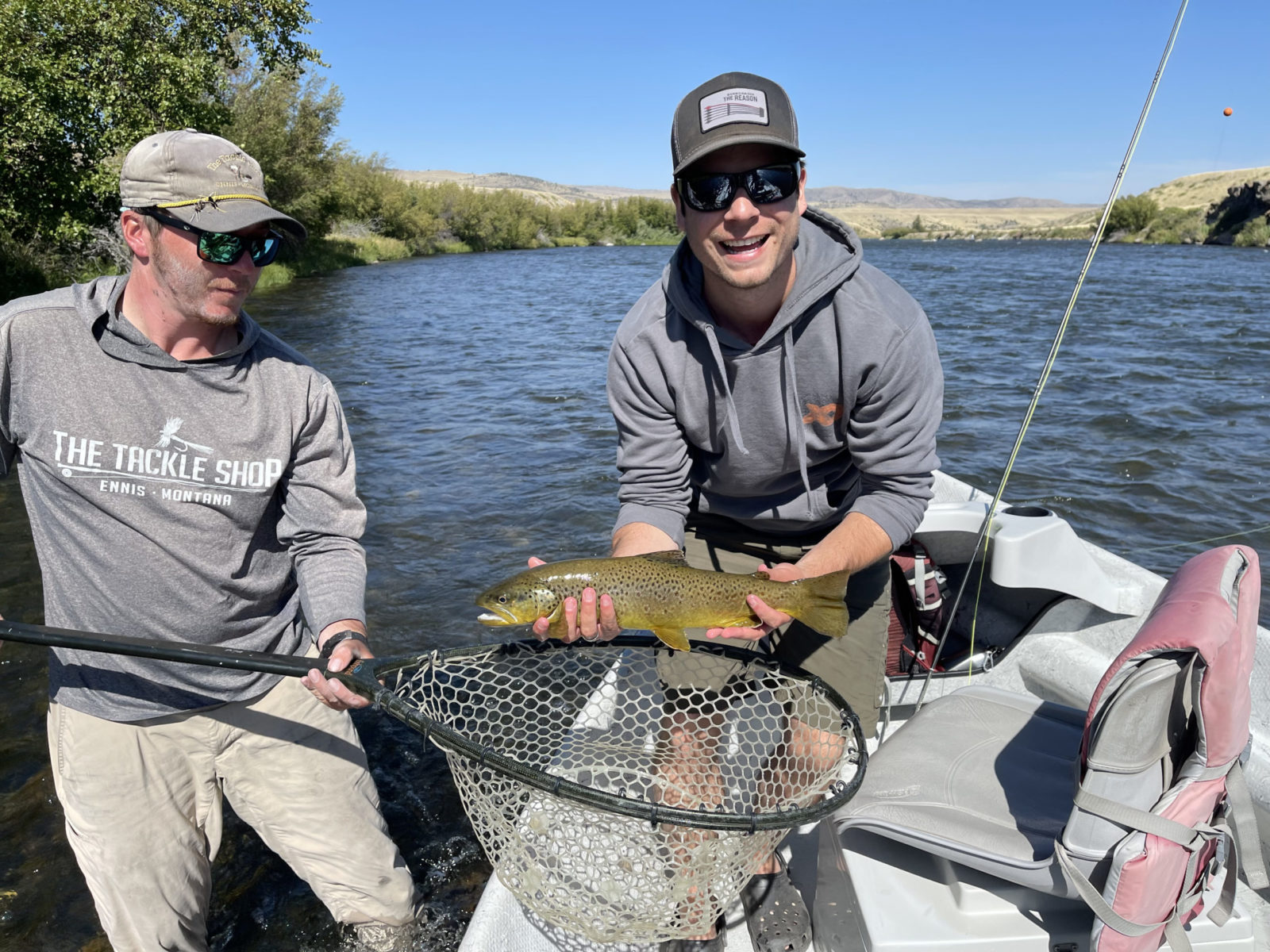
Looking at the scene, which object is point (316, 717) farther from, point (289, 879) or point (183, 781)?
point (289, 879)

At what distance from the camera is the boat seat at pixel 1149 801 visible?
6.87ft

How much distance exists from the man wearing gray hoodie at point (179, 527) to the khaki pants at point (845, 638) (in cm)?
136

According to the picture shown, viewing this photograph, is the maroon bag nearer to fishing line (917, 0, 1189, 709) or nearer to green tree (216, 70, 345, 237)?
fishing line (917, 0, 1189, 709)

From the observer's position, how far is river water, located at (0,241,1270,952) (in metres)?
4.14

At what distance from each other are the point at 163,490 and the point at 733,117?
2099 mm

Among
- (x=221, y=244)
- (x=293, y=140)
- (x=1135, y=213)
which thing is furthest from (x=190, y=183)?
(x=1135, y=213)

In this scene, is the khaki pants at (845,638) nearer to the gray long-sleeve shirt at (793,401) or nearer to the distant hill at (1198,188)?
the gray long-sleeve shirt at (793,401)

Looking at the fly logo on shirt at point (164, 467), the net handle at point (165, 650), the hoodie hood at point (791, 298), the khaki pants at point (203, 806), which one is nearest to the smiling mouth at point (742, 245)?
the hoodie hood at point (791, 298)

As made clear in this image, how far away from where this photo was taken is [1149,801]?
86.4 inches

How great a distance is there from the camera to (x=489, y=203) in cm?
8100

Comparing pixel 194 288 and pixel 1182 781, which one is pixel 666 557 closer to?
pixel 1182 781

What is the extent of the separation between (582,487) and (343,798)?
7259 mm

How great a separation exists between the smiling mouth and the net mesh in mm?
1264

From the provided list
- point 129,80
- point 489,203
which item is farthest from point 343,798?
point 489,203
